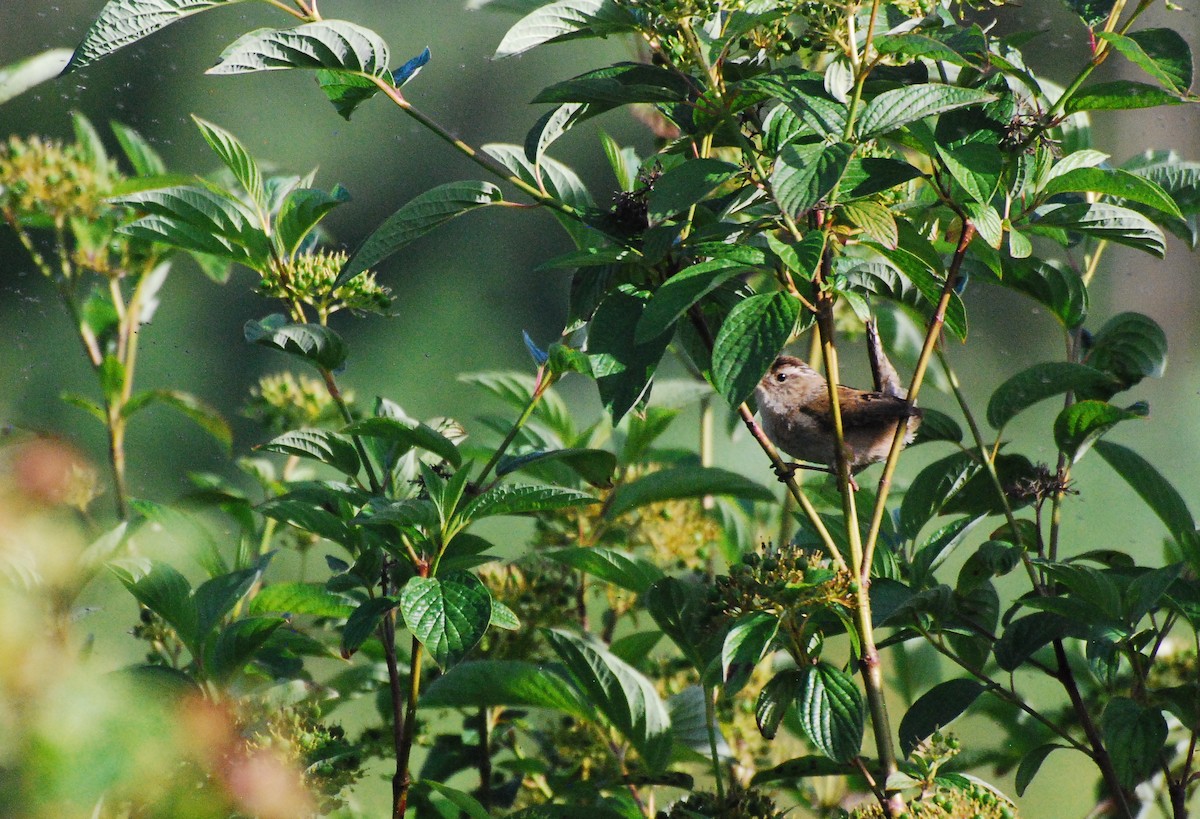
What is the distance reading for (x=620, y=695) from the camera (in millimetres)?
1038

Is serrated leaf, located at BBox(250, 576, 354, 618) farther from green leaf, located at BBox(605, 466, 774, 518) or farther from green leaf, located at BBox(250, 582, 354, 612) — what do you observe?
green leaf, located at BBox(605, 466, 774, 518)

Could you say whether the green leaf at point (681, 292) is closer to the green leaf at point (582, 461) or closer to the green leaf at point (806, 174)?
the green leaf at point (806, 174)

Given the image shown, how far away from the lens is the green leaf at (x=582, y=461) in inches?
40.1

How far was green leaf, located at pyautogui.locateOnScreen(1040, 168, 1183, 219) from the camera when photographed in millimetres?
836

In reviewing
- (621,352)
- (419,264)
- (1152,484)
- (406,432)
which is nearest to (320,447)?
(406,432)

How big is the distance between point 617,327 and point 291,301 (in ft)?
1.30

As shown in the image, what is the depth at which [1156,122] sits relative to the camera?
8.57 feet

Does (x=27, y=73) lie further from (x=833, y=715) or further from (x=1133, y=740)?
(x=1133, y=740)

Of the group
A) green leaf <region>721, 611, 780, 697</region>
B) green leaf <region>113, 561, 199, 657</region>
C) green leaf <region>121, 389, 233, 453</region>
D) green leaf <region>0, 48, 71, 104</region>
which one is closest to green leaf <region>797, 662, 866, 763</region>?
green leaf <region>721, 611, 780, 697</region>

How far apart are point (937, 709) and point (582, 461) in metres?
0.40

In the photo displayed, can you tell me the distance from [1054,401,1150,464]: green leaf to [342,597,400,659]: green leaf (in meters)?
0.64

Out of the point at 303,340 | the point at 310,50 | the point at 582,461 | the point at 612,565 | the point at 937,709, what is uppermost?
the point at 310,50

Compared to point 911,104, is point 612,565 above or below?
below

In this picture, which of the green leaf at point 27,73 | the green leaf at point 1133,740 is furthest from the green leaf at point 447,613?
the green leaf at point 27,73
